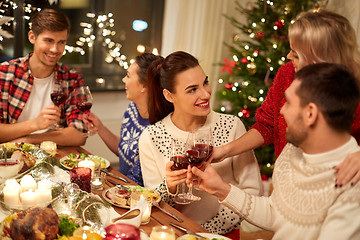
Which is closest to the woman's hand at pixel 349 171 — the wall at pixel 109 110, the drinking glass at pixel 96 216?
the drinking glass at pixel 96 216

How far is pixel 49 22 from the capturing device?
2859 mm

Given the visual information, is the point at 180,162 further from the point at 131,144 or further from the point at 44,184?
the point at 131,144

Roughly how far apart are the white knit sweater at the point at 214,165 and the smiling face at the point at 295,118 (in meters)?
0.77

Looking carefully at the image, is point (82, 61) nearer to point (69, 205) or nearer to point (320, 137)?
point (69, 205)

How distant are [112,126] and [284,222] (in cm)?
340

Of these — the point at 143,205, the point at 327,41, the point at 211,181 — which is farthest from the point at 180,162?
the point at 327,41

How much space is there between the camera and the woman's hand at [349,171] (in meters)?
1.40

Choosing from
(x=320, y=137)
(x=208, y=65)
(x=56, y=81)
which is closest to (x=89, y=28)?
(x=208, y=65)

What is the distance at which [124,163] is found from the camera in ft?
8.80

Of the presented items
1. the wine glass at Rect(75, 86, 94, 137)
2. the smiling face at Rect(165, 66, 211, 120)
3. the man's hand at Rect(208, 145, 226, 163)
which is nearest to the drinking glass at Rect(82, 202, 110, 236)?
the man's hand at Rect(208, 145, 226, 163)

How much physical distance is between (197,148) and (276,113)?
0.66 metres

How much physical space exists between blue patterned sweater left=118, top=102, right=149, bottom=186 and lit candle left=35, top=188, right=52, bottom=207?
88 cm

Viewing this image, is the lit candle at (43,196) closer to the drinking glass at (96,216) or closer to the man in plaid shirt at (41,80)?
the drinking glass at (96,216)

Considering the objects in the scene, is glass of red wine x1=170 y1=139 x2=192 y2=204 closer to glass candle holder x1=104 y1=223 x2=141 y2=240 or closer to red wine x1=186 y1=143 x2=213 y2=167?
red wine x1=186 y1=143 x2=213 y2=167
